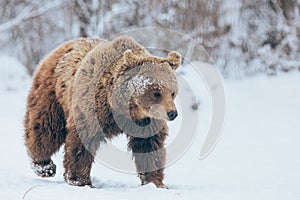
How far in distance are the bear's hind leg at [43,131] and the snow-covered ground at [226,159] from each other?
15 centimetres

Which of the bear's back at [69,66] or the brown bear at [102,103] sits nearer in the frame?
the brown bear at [102,103]

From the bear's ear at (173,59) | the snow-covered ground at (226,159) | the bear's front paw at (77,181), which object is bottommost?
the bear's front paw at (77,181)

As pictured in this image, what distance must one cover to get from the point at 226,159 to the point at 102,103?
84.9 inches

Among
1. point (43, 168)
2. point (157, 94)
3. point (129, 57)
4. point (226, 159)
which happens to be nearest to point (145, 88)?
point (157, 94)

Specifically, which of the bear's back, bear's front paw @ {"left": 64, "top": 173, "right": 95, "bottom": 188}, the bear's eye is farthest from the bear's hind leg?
the bear's eye

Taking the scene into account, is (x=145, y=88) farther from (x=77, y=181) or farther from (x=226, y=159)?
(x=226, y=159)

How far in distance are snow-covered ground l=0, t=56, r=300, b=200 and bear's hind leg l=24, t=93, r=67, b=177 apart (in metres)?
0.15

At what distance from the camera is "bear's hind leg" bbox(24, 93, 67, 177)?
16.1ft

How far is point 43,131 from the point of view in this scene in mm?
4992

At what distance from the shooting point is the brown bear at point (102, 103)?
4.41 meters

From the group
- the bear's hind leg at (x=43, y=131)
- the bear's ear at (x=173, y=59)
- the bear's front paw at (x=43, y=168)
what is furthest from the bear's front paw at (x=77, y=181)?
the bear's ear at (x=173, y=59)

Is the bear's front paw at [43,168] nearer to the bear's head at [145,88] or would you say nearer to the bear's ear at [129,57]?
the bear's head at [145,88]

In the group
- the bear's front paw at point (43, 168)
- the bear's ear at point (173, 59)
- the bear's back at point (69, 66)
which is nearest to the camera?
the bear's ear at point (173, 59)

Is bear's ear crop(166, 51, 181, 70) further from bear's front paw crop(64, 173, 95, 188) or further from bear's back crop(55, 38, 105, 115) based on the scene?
bear's front paw crop(64, 173, 95, 188)
